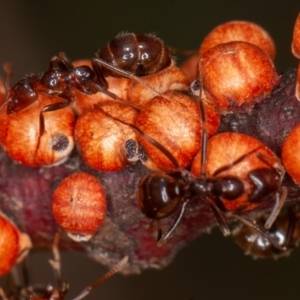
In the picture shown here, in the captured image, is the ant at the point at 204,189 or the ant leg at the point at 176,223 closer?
the ant at the point at 204,189

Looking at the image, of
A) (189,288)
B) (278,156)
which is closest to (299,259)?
(189,288)

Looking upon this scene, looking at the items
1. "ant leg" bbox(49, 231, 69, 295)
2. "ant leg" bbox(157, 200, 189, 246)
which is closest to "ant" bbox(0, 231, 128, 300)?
"ant leg" bbox(49, 231, 69, 295)

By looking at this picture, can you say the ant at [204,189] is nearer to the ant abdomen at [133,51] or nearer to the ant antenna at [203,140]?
the ant antenna at [203,140]

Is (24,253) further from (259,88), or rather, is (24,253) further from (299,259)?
(299,259)

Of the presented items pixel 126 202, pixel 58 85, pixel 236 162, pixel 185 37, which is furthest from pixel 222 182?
pixel 185 37

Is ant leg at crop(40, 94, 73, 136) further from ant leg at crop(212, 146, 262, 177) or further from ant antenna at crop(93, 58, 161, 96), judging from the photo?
ant leg at crop(212, 146, 262, 177)

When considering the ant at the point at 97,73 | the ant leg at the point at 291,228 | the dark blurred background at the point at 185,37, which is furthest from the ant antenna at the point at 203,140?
the dark blurred background at the point at 185,37

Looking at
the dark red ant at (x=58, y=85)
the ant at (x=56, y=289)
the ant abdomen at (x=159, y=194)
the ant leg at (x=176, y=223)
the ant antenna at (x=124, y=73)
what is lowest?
the ant at (x=56, y=289)
